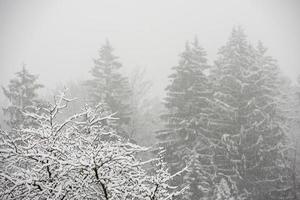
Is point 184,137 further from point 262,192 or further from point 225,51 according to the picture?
point 225,51

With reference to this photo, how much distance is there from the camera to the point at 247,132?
861 inches

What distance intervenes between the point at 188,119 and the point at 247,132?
4.14 m

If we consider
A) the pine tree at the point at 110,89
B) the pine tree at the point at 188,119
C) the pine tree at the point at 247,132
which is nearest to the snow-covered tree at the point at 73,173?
the pine tree at the point at 188,119

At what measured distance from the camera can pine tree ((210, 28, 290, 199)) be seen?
20844 mm

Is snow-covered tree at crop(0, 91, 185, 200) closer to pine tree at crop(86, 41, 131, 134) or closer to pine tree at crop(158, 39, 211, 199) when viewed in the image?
pine tree at crop(158, 39, 211, 199)

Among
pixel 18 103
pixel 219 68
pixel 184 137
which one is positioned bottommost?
pixel 184 137

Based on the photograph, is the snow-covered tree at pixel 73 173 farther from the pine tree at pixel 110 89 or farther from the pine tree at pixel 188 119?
the pine tree at pixel 110 89

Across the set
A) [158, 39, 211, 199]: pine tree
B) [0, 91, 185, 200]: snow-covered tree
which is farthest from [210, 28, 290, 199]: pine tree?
[0, 91, 185, 200]: snow-covered tree

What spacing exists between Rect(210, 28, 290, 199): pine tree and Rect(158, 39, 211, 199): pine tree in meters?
0.93

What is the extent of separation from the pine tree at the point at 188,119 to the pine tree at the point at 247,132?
3.05 feet

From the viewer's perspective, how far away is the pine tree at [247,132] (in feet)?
68.4

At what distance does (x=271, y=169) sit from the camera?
21.3 metres

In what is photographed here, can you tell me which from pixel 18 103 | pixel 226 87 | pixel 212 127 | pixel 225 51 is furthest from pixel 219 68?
pixel 18 103

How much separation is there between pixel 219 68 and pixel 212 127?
20.2 feet
